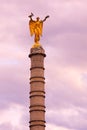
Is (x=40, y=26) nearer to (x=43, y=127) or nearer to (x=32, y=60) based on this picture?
(x=32, y=60)

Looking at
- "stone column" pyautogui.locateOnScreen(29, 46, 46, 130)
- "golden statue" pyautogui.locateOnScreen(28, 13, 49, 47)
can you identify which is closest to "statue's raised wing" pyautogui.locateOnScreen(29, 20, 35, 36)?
"golden statue" pyautogui.locateOnScreen(28, 13, 49, 47)

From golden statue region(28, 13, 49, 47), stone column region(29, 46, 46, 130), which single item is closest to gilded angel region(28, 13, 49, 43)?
golden statue region(28, 13, 49, 47)

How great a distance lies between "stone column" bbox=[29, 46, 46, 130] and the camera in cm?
4194

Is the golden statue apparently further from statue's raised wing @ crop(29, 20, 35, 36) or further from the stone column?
the stone column

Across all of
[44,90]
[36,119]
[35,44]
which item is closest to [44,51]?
[35,44]

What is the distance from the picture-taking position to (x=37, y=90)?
139ft

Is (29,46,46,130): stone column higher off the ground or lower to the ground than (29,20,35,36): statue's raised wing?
lower

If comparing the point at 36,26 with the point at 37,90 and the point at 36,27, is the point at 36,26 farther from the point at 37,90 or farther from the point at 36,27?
the point at 37,90

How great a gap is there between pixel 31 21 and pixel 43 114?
10.0m

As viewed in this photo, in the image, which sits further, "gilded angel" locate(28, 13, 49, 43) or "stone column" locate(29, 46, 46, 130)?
"gilded angel" locate(28, 13, 49, 43)

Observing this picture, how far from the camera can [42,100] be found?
4256cm

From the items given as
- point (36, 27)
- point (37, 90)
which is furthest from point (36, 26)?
point (37, 90)

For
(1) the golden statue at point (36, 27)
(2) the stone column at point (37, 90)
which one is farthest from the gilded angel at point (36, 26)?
(2) the stone column at point (37, 90)

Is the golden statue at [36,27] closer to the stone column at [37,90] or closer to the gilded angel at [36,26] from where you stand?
the gilded angel at [36,26]
